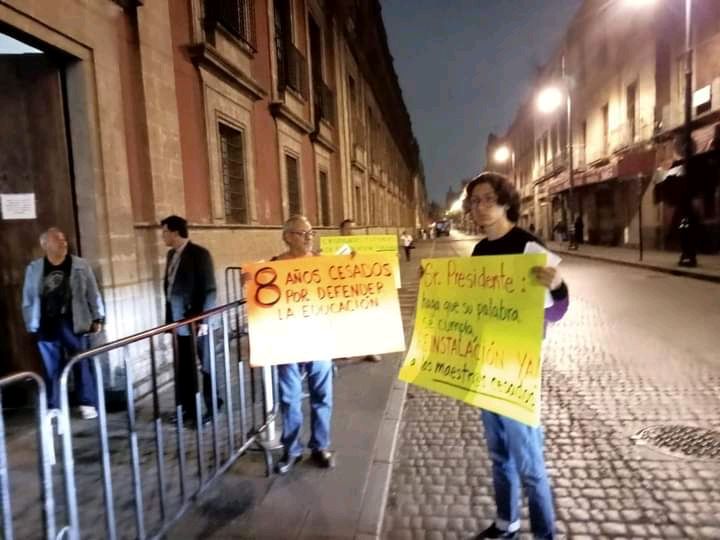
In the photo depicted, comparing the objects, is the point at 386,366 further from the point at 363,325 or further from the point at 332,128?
the point at 332,128

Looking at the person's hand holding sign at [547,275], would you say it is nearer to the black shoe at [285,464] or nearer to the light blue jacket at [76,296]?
the black shoe at [285,464]

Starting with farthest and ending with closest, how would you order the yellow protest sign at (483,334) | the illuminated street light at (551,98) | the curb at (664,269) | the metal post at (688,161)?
the illuminated street light at (551,98), the metal post at (688,161), the curb at (664,269), the yellow protest sign at (483,334)

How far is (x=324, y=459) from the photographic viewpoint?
3834 mm

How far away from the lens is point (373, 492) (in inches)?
136

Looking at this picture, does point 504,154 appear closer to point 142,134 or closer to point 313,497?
point 142,134

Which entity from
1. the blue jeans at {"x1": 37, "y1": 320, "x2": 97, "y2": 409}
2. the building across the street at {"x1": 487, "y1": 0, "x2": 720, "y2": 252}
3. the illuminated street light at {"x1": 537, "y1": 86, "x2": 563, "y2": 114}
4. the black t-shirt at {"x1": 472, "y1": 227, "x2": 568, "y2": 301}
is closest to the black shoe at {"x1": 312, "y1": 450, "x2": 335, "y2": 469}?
the black t-shirt at {"x1": 472, "y1": 227, "x2": 568, "y2": 301}

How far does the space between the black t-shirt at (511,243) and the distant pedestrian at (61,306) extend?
3.98 meters

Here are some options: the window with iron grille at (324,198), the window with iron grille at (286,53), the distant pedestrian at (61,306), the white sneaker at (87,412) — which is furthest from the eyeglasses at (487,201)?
the window with iron grille at (324,198)

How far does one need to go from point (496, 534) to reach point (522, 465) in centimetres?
58

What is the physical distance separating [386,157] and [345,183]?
19.8m

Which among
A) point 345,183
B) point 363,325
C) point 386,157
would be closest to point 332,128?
point 345,183

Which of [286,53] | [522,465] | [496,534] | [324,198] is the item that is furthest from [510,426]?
[324,198]

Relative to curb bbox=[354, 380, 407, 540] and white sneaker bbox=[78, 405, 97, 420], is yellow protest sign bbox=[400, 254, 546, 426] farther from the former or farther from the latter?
white sneaker bbox=[78, 405, 97, 420]

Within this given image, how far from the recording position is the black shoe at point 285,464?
3764 mm
